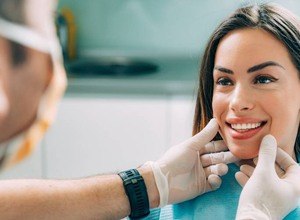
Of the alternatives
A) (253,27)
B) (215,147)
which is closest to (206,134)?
(215,147)

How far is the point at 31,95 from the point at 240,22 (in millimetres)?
968

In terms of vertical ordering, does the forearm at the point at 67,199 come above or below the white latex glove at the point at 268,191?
below

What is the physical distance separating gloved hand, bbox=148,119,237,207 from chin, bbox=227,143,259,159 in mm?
39

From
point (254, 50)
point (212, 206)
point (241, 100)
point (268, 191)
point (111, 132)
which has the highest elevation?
point (254, 50)

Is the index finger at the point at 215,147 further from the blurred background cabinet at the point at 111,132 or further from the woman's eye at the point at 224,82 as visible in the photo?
the blurred background cabinet at the point at 111,132

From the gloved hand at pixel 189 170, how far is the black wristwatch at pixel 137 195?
0.04 metres

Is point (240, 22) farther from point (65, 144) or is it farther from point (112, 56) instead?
point (112, 56)

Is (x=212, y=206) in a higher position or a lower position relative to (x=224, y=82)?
lower

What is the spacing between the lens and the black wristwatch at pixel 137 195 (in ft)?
4.25

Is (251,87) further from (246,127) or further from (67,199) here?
(67,199)

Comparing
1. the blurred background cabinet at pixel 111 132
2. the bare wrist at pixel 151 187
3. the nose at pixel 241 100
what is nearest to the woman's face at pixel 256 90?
the nose at pixel 241 100

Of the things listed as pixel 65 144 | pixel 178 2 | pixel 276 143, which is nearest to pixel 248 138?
pixel 276 143

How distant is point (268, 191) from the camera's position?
1.16m

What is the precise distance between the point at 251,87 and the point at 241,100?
0.05 meters
